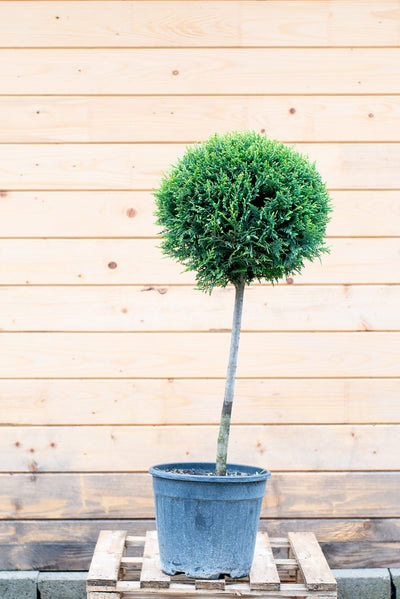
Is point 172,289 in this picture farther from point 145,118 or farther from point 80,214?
point 145,118

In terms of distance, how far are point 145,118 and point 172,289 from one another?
2.32ft

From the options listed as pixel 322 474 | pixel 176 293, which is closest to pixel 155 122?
pixel 176 293

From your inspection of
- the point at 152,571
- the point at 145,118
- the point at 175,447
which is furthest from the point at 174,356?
the point at 145,118

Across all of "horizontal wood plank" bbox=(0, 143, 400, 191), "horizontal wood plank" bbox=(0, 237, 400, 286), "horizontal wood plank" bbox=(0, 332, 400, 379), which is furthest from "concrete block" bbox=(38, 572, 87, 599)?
"horizontal wood plank" bbox=(0, 143, 400, 191)

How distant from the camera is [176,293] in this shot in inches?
103

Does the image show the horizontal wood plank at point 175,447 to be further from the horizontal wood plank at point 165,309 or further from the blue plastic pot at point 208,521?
the blue plastic pot at point 208,521

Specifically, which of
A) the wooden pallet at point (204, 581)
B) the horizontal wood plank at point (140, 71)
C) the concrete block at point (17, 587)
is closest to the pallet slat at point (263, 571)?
the wooden pallet at point (204, 581)

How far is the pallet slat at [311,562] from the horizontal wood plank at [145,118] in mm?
1542

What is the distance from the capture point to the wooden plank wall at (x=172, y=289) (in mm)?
2596

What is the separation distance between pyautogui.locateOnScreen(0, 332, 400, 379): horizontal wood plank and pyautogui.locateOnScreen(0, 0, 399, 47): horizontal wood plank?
119 centimetres

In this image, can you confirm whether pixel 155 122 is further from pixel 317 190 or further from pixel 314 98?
pixel 317 190

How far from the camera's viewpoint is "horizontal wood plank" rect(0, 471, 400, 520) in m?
2.59

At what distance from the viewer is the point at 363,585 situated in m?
2.58

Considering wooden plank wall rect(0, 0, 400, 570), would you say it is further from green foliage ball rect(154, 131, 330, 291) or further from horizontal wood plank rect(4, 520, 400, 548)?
green foliage ball rect(154, 131, 330, 291)
